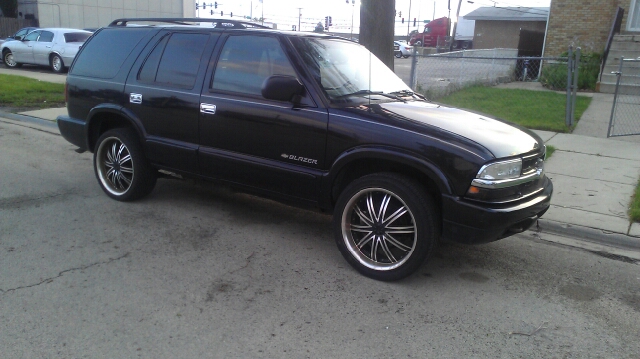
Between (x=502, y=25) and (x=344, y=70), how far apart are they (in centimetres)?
3819

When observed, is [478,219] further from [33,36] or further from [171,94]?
[33,36]

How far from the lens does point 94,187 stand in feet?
21.3

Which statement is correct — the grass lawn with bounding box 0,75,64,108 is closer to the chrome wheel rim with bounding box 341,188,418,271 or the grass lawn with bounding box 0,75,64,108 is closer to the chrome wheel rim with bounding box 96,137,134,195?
the chrome wheel rim with bounding box 96,137,134,195

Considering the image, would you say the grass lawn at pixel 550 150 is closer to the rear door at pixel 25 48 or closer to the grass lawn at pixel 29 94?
the grass lawn at pixel 29 94

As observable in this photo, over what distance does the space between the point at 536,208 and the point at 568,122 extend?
6.88 meters

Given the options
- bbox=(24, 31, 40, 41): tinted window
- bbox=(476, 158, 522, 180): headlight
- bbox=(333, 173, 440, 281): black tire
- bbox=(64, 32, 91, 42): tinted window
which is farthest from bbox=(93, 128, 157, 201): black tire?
bbox=(24, 31, 40, 41): tinted window

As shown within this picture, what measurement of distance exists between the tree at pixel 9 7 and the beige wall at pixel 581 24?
97.8 feet

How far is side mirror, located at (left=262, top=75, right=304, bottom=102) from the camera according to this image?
436 cm

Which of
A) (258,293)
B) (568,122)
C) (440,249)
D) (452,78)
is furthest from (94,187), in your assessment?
(452,78)

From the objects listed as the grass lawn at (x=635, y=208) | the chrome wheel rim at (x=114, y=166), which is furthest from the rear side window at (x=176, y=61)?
the grass lawn at (x=635, y=208)

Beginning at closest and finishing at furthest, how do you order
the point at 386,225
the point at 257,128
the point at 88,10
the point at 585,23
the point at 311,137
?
1. the point at 386,225
2. the point at 311,137
3. the point at 257,128
4. the point at 585,23
5. the point at 88,10

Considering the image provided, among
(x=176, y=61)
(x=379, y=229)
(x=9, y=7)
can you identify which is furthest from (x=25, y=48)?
(x=379, y=229)

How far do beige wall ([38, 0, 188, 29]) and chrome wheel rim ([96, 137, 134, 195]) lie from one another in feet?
102

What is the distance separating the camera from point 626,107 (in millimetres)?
12102
